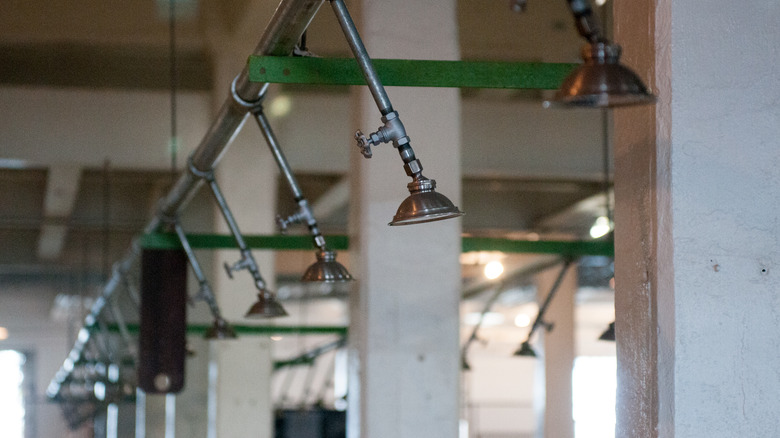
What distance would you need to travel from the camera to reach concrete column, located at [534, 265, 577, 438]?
10.9 metres

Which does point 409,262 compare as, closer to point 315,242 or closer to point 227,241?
point 315,242

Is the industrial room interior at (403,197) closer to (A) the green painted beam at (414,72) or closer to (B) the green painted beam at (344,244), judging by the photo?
(B) the green painted beam at (344,244)

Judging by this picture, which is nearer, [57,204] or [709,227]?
[709,227]

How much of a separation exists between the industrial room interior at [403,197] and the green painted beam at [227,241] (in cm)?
2

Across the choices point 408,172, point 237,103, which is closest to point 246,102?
point 237,103

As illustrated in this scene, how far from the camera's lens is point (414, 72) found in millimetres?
2824

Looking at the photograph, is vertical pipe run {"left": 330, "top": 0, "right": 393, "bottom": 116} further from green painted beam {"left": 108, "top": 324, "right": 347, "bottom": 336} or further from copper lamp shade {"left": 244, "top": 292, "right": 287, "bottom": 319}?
green painted beam {"left": 108, "top": 324, "right": 347, "bottom": 336}

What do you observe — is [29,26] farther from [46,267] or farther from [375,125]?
[46,267]

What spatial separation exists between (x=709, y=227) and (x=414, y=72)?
0.92 meters

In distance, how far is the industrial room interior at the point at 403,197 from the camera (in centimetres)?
249

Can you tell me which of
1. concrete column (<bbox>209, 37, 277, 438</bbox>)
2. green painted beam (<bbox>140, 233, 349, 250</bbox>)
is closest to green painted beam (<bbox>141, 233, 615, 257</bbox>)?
green painted beam (<bbox>140, 233, 349, 250</bbox>)

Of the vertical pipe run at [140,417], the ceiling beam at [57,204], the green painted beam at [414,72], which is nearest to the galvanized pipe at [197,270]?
the green painted beam at [414,72]

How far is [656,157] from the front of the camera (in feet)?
8.39

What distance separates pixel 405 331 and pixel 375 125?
0.89 m
